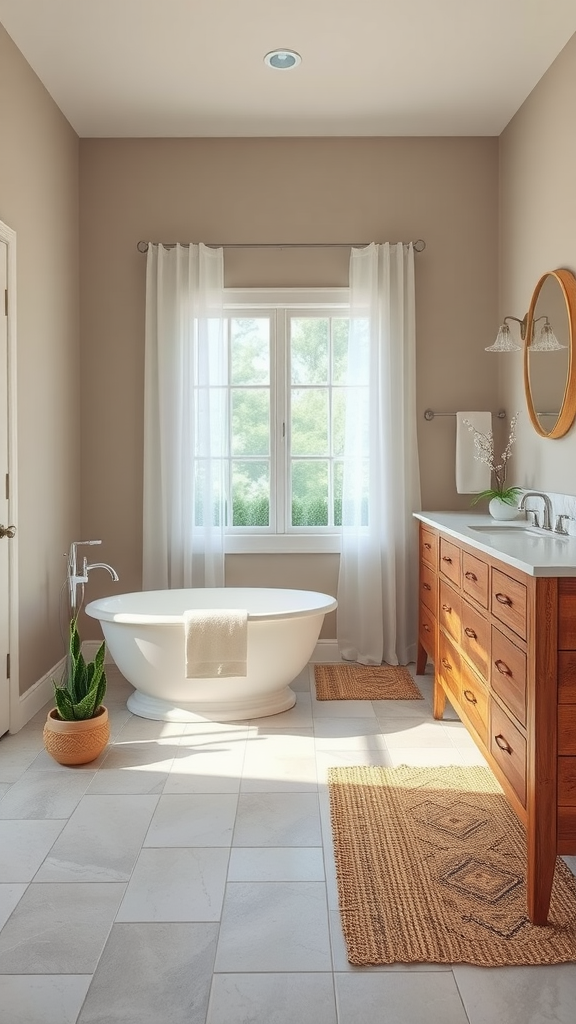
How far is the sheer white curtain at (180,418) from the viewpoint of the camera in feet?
13.9

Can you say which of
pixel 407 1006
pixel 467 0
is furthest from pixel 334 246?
pixel 407 1006

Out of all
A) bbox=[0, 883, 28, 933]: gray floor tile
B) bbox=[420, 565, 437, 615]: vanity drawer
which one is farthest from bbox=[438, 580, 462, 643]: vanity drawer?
bbox=[0, 883, 28, 933]: gray floor tile

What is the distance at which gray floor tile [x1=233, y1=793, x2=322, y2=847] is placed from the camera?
2363 mm

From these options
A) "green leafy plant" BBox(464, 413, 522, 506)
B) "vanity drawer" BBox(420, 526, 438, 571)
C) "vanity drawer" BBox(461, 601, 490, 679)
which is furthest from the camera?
"green leafy plant" BBox(464, 413, 522, 506)

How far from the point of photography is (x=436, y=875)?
215cm

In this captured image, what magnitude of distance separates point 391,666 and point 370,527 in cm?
78

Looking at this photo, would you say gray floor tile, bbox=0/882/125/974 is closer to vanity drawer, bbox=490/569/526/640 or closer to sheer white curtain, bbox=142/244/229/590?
vanity drawer, bbox=490/569/526/640

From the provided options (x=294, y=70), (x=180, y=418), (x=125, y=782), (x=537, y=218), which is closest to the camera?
(x=125, y=782)

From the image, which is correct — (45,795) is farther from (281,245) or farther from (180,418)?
(281,245)

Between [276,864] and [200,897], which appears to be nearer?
[200,897]

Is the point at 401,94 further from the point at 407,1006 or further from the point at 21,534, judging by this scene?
the point at 407,1006

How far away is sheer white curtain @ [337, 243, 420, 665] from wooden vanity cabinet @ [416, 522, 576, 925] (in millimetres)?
1421

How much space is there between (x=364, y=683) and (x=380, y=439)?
1.31m

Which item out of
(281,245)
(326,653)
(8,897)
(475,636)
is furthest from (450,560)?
(281,245)
